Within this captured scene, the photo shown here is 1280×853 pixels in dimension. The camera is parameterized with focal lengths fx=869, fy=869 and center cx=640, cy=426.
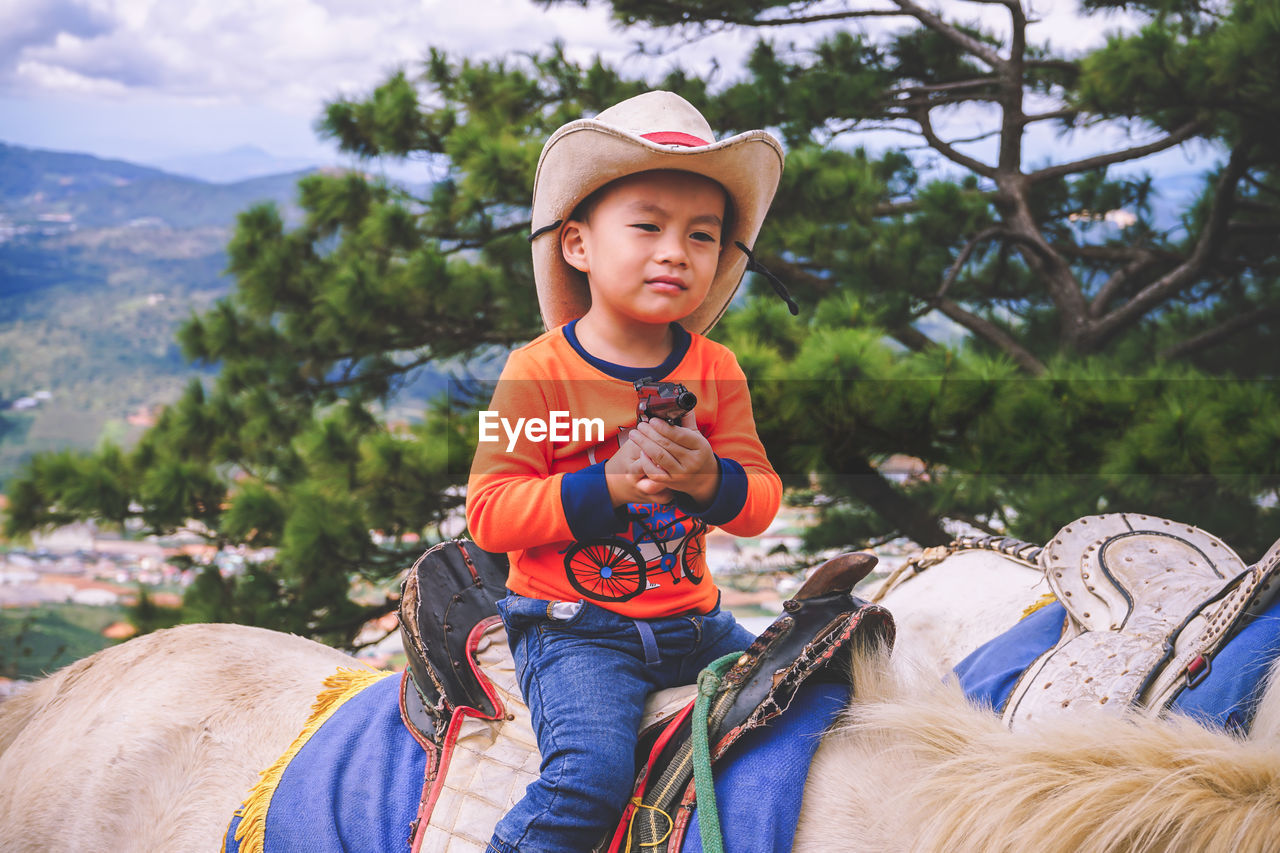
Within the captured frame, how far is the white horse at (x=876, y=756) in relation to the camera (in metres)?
0.72

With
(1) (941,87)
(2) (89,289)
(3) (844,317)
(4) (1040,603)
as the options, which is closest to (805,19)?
(1) (941,87)

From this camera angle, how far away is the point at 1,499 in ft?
13.2

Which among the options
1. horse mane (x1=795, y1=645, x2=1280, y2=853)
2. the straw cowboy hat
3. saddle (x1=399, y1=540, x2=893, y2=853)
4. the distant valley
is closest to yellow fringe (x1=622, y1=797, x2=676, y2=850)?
saddle (x1=399, y1=540, x2=893, y2=853)

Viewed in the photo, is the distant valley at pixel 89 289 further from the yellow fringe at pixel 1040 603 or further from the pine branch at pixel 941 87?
the yellow fringe at pixel 1040 603

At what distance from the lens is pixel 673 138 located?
950mm

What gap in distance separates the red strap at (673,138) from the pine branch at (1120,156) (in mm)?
3832

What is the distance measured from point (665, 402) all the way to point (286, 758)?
0.80 meters

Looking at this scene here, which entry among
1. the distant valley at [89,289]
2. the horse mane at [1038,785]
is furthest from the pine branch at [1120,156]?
the distant valley at [89,289]

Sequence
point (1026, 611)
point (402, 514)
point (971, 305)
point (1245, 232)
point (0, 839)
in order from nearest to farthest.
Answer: point (0, 839) < point (1026, 611) < point (402, 514) < point (1245, 232) < point (971, 305)

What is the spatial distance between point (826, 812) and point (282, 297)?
168 inches

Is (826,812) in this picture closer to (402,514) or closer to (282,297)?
(402,514)

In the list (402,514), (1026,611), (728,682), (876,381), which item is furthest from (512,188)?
(728,682)

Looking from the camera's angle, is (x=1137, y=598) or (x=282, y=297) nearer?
(x=1137, y=598)

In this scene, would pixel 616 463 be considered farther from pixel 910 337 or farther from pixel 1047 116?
pixel 1047 116
